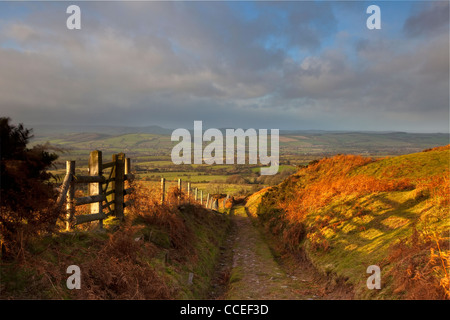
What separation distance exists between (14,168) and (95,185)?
4771 millimetres

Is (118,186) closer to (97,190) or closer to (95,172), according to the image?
(97,190)

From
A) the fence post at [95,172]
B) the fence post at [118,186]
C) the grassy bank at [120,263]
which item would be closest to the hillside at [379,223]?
the grassy bank at [120,263]

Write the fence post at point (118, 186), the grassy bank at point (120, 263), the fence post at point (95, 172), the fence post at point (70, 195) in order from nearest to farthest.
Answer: the grassy bank at point (120, 263)
the fence post at point (70, 195)
the fence post at point (95, 172)
the fence post at point (118, 186)

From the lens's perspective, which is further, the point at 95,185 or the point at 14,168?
the point at 95,185

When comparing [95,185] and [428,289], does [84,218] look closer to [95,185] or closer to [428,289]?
[95,185]

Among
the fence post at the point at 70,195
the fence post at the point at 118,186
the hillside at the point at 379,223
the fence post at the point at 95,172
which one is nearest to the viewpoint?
the hillside at the point at 379,223

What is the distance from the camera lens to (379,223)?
431 inches

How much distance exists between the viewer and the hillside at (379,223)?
6395 millimetres

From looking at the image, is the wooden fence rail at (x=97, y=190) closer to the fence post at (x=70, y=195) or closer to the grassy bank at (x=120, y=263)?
the fence post at (x=70, y=195)

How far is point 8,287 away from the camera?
16.5ft

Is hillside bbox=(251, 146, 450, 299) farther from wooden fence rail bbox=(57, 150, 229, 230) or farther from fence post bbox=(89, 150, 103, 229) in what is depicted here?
fence post bbox=(89, 150, 103, 229)

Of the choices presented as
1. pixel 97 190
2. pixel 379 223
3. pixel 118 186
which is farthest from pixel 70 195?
pixel 379 223

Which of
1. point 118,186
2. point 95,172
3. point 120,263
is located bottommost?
point 120,263
